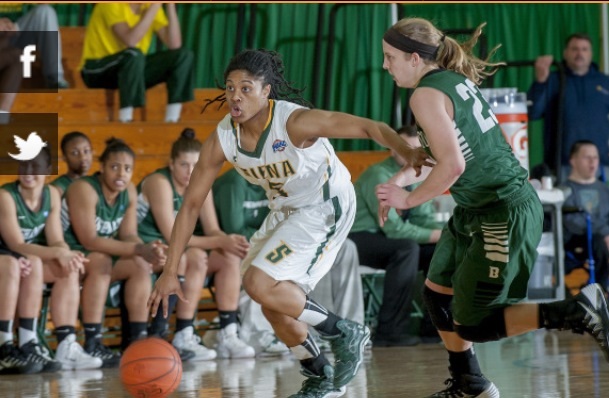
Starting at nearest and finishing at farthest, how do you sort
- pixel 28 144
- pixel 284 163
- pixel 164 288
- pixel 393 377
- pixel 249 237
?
1. pixel 164 288
2. pixel 284 163
3. pixel 393 377
4. pixel 249 237
5. pixel 28 144

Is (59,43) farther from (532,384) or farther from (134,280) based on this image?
(532,384)

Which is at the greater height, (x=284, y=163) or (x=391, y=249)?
(x=284, y=163)

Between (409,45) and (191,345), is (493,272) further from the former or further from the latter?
(191,345)

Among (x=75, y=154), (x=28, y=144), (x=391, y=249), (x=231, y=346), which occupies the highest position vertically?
Result: (x=28, y=144)

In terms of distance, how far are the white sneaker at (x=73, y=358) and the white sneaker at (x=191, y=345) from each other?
0.57 m

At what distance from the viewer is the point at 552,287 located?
8219mm

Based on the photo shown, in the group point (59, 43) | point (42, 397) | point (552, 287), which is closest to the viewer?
point (42, 397)

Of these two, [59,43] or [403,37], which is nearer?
[403,37]

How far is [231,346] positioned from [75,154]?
1651 millimetres

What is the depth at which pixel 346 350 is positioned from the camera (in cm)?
507

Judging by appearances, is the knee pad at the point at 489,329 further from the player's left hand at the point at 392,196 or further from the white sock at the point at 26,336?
the white sock at the point at 26,336

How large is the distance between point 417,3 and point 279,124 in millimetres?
6515

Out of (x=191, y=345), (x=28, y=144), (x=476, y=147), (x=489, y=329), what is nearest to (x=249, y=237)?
(x=191, y=345)

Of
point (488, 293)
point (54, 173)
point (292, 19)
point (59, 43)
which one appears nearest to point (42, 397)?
point (488, 293)
